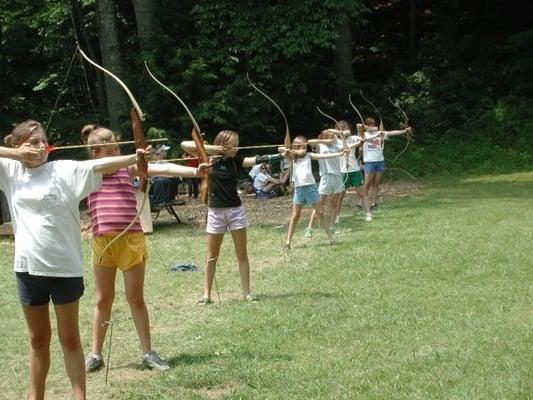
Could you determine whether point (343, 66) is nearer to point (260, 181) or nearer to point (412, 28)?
point (412, 28)

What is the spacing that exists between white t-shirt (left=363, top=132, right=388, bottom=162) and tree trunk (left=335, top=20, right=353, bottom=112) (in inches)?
397

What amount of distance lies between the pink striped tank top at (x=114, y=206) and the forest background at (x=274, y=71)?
14115mm

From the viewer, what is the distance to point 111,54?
21688 millimetres

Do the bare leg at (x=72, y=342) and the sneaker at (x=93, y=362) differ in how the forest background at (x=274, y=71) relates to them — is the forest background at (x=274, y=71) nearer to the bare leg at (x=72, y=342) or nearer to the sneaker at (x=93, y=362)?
the sneaker at (x=93, y=362)

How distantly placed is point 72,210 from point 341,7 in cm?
1776

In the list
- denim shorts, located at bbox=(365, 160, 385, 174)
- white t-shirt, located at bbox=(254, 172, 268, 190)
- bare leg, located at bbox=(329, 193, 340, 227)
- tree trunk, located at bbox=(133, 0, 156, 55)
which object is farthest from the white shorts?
tree trunk, located at bbox=(133, 0, 156, 55)

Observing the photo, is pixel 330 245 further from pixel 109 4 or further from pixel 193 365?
pixel 109 4

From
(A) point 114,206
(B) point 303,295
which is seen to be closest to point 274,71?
(B) point 303,295

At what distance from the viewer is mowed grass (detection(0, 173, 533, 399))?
539 centimetres

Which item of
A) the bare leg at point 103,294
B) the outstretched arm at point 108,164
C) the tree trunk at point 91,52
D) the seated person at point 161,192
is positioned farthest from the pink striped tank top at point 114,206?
the tree trunk at point 91,52

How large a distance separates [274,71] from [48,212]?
18.4 metres

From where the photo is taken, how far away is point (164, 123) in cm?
2189

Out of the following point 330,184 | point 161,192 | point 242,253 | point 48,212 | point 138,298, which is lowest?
point 161,192

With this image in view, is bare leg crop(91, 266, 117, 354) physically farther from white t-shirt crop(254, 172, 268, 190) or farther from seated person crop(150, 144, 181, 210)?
white t-shirt crop(254, 172, 268, 190)
